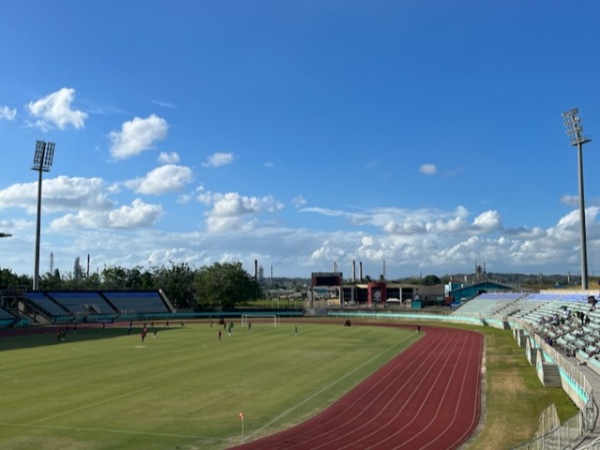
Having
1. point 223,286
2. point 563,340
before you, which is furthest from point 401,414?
point 223,286

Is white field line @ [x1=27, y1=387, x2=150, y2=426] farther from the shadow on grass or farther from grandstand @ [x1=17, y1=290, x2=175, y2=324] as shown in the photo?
grandstand @ [x1=17, y1=290, x2=175, y2=324]

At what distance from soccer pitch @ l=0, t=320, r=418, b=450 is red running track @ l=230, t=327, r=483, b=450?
1249mm

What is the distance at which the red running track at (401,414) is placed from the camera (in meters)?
23.2

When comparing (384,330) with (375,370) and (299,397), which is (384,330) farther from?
(299,397)

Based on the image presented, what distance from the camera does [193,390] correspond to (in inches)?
1312

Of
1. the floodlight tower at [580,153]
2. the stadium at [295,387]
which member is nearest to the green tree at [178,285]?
the stadium at [295,387]

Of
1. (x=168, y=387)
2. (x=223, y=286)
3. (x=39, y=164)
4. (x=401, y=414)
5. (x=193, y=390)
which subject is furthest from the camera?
(x=223, y=286)

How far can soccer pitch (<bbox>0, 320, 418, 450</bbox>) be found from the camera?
24.1 metres

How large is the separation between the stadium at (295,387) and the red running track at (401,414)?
0.28 feet

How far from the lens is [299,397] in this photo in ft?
104

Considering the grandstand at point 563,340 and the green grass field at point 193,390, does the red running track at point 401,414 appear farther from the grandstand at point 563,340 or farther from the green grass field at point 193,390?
the grandstand at point 563,340

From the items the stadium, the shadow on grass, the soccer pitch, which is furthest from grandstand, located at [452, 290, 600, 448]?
the shadow on grass

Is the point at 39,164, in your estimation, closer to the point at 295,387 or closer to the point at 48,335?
the point at 48,335

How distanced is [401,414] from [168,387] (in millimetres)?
14429
